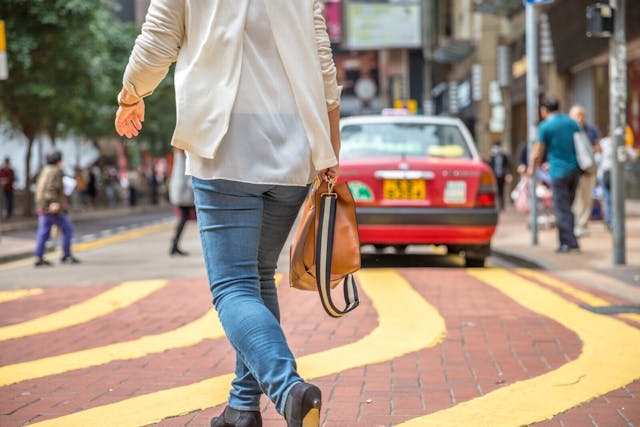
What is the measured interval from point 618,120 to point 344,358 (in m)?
5.80

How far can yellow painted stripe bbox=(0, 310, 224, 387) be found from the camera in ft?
17.7

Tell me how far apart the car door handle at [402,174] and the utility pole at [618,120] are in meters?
1.76

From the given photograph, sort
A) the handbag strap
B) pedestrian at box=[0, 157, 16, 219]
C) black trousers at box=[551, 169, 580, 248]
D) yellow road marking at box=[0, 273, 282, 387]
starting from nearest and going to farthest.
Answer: the handbag strap < yellow road marking at box=[0, 273, 282, 387] < black trousers at box=[551, 169, 580, 248] < pedestrian at box=[0, 157, 16, 219]

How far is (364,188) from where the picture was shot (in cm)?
1019

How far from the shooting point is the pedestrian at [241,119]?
333cm

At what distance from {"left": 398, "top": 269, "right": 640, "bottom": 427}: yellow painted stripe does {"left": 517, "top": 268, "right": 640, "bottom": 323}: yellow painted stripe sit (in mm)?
244

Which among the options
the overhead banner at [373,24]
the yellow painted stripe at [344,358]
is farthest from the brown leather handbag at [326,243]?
the overhead banner at [373,24]

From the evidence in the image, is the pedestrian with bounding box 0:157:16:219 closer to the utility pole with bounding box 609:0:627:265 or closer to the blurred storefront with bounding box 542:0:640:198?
the blurred storefront with bounding box 542:0:640:198

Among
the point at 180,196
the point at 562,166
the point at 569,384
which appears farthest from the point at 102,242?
the point at 569,384

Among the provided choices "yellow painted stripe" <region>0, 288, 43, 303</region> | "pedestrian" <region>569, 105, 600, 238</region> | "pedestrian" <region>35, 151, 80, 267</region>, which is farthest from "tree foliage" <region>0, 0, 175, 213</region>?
"yellow painted stripe" <region>0, 288, 43, 303</region>

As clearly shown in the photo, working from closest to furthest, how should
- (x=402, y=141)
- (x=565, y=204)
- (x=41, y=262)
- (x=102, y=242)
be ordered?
(x=402, y=141)
(x=565, y=204)
(x=41, y=262)
(x=102, y=242)

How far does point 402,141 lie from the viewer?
1094 cm

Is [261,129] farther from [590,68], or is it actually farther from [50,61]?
[50,61]

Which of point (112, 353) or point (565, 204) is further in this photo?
point (565, 204)
